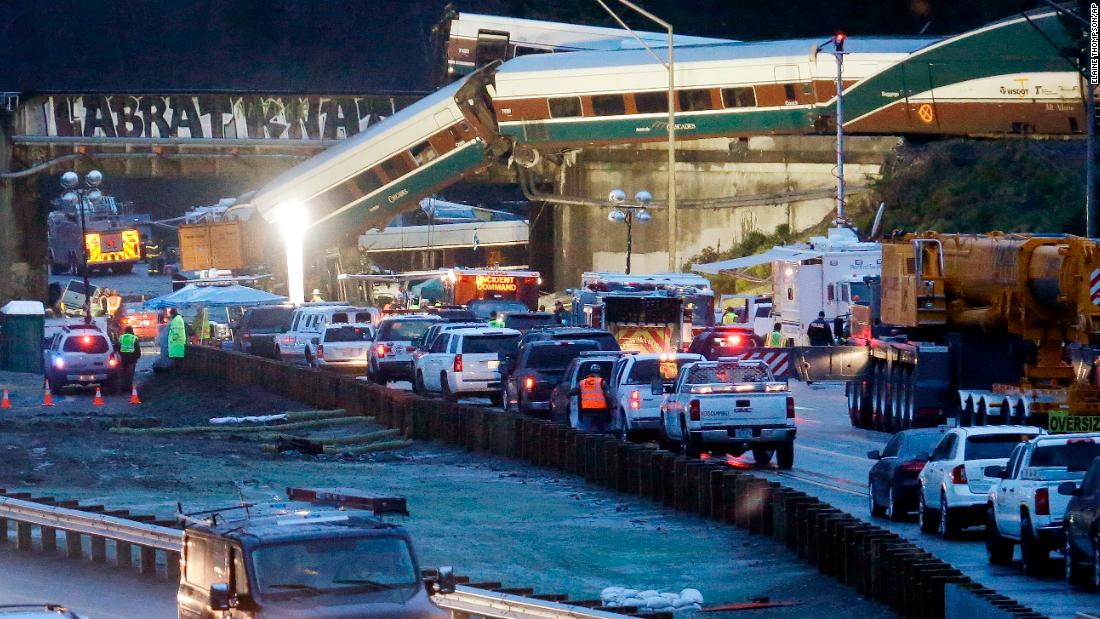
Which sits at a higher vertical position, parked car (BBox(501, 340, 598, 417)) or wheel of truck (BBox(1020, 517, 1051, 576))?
parked car (BBox(501, 340, 598, 417))

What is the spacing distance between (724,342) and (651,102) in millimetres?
21220

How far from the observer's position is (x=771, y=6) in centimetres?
10456

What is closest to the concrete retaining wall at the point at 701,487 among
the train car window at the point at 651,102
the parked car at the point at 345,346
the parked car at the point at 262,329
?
the parked car at the point at 345,346

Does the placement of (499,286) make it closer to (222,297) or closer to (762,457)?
(222,297)

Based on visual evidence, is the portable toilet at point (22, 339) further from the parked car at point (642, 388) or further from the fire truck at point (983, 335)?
the parked car at point (642, 388)

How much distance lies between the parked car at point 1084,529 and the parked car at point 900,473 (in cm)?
501

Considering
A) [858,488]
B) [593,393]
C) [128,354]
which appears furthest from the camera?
[128,354]

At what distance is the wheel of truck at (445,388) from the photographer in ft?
131

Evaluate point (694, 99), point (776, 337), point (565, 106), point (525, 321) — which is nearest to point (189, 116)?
point (565, 106)

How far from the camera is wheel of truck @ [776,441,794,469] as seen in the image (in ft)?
94.0

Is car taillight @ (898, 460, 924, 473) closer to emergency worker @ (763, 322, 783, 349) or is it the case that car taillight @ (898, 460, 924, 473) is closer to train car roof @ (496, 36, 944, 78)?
emergency worker @ (763, 322, 783, 349)

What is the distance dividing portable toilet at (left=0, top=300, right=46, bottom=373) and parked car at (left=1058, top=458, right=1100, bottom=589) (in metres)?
44.8

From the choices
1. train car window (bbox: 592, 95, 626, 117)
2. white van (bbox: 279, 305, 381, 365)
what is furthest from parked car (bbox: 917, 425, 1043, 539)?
train car window (bbox: 592, 95, 626, 117)

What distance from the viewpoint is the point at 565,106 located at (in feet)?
210
